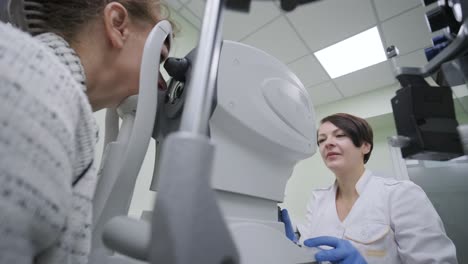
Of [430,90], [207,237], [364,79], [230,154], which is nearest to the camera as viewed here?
[207,237]

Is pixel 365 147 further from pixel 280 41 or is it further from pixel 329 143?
pixel 280 41

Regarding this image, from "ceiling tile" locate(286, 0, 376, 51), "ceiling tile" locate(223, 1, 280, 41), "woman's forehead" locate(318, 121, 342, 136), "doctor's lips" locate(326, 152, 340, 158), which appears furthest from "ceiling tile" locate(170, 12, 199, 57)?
"doctor's lips" locate(326, 152, 340, 158)

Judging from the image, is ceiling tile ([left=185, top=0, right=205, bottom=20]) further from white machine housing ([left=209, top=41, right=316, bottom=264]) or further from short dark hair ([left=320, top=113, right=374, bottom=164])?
white machine housing ([left=209, top=41, right=316, bottom=264])

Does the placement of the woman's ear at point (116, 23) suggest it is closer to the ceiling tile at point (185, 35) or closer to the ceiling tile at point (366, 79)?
the ceiling tile at point (185, 35)

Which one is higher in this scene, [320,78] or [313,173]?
[320,78]

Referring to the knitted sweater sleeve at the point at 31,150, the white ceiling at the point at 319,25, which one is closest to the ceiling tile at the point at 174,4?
the white ceiling at the point at 319,25

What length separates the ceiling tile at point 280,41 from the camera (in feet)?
6.42

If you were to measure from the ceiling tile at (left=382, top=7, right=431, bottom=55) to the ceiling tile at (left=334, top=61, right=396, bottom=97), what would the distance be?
0.89ft

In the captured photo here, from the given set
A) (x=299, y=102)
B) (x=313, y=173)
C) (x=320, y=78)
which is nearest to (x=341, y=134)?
(x=299, y=102)

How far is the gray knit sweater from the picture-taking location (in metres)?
0.18

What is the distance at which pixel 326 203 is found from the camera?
4.22 ft

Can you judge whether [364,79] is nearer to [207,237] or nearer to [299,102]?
[299,102]

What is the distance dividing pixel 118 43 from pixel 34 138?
0.32 metres

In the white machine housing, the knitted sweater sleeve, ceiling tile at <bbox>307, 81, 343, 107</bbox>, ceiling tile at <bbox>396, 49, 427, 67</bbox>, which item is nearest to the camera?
the knitted sweater sleeve
